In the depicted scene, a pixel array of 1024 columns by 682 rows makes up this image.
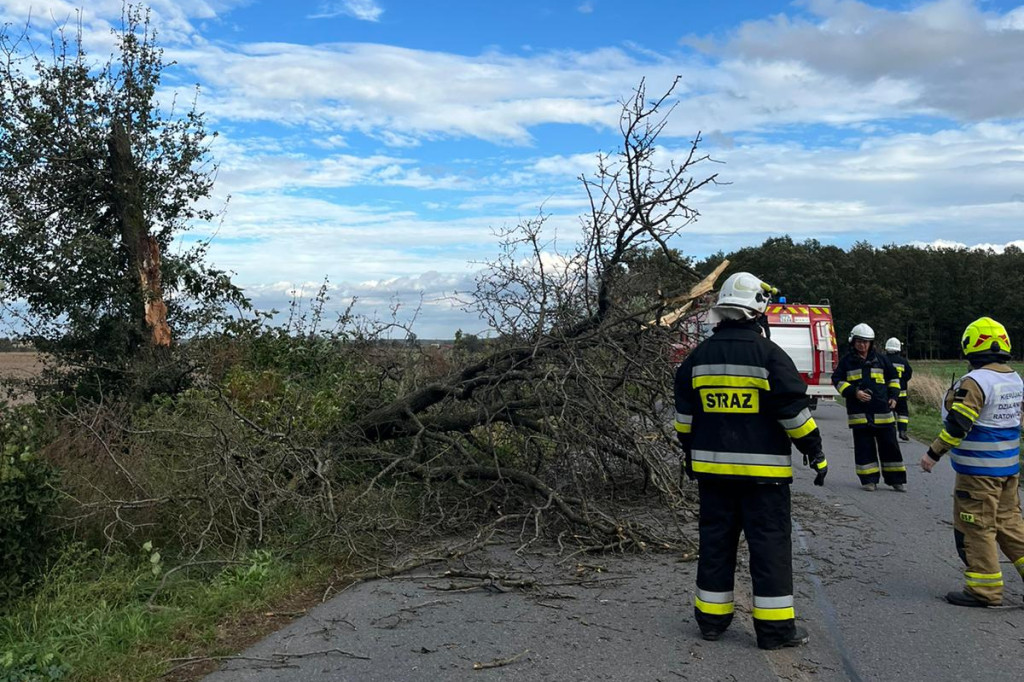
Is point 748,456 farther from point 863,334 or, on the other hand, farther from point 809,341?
point 809,341

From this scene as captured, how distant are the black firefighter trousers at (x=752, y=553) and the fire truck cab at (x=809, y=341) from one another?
15.9m

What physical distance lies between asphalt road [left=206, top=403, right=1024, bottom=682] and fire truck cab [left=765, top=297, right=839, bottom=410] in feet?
44.9

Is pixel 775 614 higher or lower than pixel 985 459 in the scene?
lower

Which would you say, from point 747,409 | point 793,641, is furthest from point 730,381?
point 793,641

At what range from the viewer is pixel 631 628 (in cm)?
481

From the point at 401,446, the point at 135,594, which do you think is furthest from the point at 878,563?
the point at 135,594

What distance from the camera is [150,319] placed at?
11.3m

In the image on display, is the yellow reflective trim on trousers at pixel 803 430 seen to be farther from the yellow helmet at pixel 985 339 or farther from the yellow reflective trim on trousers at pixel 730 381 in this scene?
the yellow helmet at pixel 985 339

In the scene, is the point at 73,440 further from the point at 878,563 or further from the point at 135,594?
the point at 878,563

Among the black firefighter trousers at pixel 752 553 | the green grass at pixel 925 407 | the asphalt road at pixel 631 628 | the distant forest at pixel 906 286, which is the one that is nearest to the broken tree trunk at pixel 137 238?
the asphalt road at pixel 631 628

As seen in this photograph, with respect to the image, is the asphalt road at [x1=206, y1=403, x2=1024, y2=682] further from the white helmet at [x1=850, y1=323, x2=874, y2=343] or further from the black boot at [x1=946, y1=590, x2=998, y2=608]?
the white helmet at [x1=850, y1=323, x2=874, y2=343]

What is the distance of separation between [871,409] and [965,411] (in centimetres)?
454

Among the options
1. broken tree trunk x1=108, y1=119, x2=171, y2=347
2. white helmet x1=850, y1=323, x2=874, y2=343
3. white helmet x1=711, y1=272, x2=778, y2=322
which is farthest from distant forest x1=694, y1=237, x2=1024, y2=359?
white helmet x1=711, y1=272, x2=778, y2=322

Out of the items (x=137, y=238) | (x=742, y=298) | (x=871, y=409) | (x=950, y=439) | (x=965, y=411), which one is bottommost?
(x=871, y=409)
